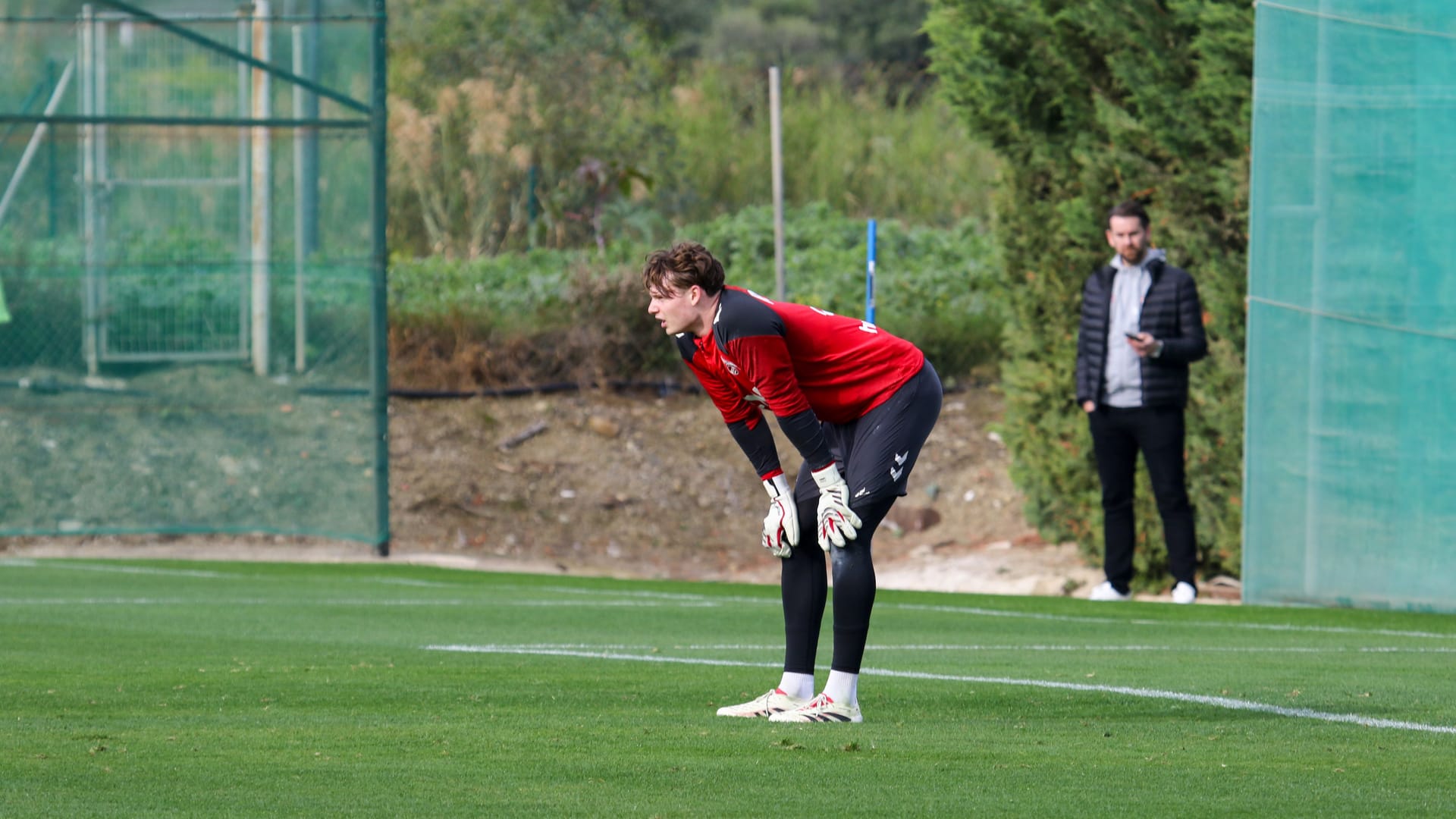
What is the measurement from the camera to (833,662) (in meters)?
5.50

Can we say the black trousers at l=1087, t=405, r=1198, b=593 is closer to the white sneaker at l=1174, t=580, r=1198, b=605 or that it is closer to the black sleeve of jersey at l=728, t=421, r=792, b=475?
the white sneaker at l=1174, t=580, r=1198, b=605

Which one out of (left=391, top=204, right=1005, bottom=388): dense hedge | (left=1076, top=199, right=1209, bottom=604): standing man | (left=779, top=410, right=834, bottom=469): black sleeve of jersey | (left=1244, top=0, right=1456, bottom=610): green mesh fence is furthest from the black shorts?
(left=391, top=204, right=1005, bottom=388): dense hedge

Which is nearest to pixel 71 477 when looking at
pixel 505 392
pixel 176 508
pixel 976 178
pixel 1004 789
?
pixel 176 508

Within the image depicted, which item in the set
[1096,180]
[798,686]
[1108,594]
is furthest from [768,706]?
[1096,180]

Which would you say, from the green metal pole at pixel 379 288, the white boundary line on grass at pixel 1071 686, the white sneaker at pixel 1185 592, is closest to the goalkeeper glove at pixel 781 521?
the white boundary line on grass at pixel 1071 686

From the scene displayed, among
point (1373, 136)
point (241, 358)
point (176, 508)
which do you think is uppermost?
point (1373, 136)

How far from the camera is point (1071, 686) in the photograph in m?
6.25

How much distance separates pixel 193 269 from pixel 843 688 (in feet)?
29.9

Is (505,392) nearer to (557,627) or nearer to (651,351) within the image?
(651,351)

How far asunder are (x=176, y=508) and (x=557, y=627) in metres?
5.45

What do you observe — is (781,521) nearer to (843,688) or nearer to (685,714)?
(843,688)

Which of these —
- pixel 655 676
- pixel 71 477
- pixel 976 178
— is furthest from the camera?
pixel 976 178

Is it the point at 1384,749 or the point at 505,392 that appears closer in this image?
the point at 1384,749

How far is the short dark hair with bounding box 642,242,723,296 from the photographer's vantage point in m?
5.24
